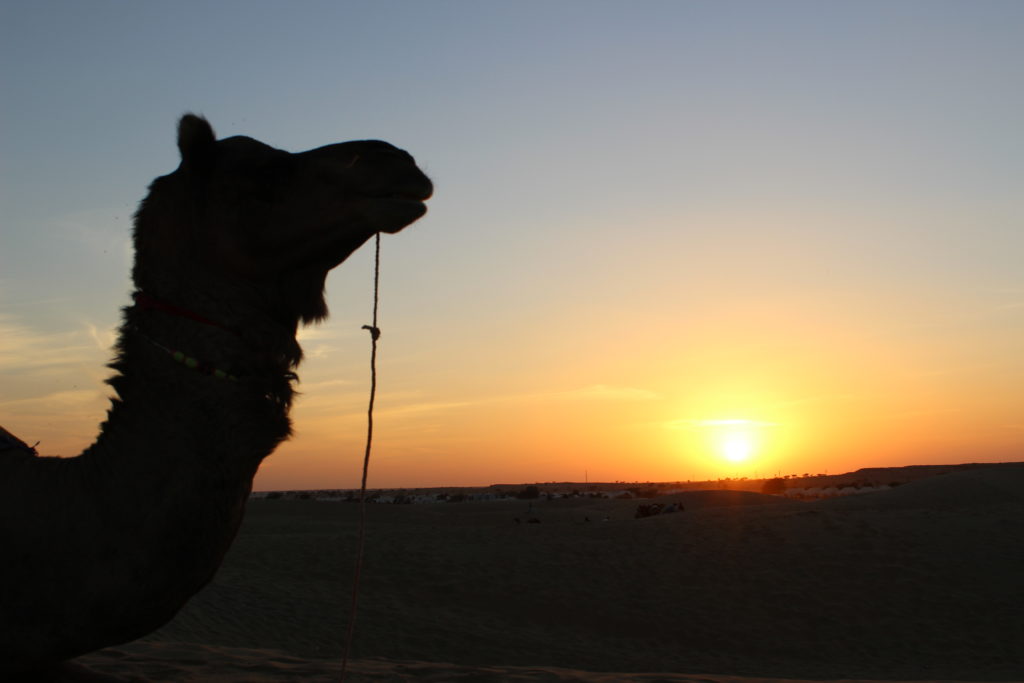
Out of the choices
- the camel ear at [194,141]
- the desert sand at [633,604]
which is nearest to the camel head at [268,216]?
the camel ear at [194,141]

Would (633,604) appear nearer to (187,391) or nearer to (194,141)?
(187,391)

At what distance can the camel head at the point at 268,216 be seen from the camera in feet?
10.3

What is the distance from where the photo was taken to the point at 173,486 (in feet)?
9.29

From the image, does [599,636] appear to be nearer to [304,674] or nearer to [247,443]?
[304,674]

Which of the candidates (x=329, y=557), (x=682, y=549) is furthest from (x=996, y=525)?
(x=329, y=557)

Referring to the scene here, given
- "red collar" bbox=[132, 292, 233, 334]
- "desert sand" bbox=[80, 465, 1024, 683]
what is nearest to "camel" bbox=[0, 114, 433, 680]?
"red collar" bbox=[132, 292, 233, 334]

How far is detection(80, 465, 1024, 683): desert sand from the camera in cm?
1133

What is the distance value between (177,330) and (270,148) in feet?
2.72

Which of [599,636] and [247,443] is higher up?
[247,443]

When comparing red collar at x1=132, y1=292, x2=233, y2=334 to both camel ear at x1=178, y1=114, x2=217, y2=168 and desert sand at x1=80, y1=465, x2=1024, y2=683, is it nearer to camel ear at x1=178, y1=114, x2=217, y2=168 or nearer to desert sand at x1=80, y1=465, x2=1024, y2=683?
camel ear at x1=178, y1=114, x2=217, y2=168

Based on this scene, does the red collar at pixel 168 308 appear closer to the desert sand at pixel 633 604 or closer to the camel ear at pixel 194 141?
the camel ear at pixel 194 141

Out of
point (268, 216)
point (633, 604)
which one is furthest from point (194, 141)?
point (633, 604)

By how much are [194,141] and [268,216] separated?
40 centimetres

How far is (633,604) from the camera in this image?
51.5 feet
